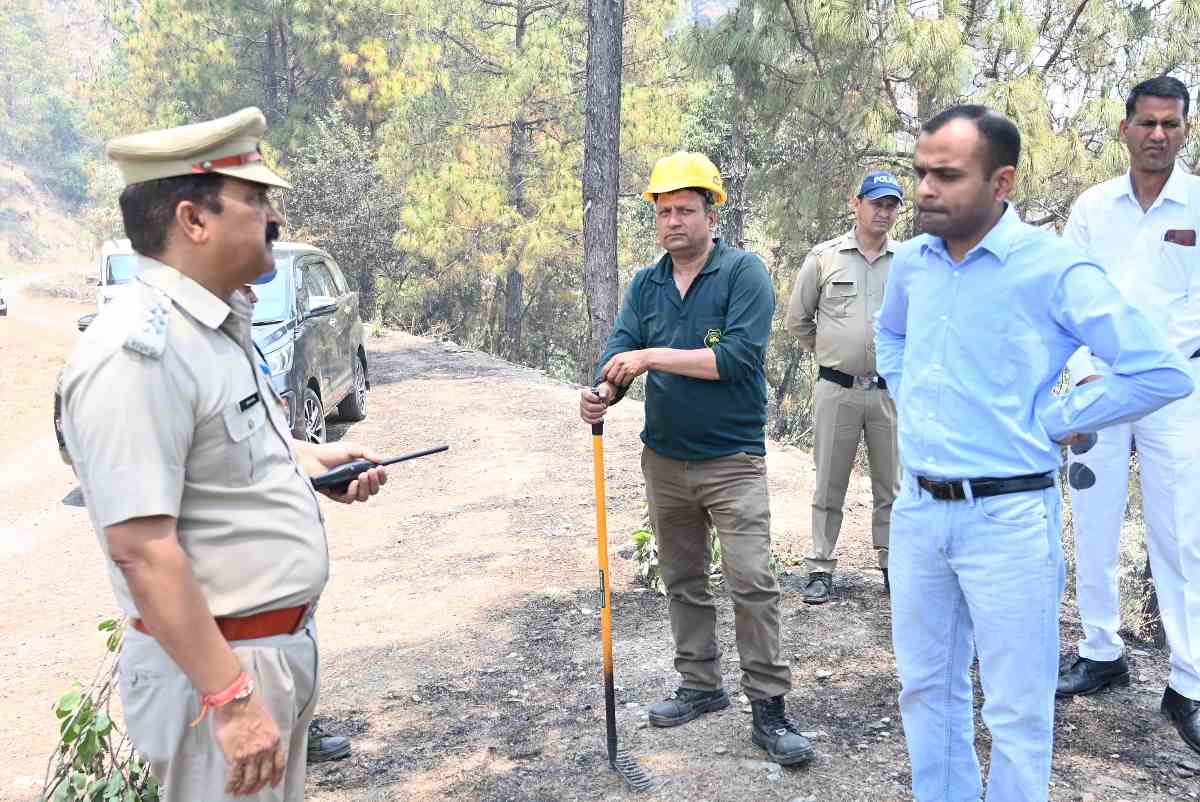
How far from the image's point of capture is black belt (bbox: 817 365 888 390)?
18.0ft

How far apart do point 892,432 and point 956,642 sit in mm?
2598

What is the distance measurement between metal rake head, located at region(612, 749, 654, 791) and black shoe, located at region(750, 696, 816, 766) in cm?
45

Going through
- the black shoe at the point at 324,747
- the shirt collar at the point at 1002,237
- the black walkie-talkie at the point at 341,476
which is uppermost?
the shirt collar at the point at 1002,237

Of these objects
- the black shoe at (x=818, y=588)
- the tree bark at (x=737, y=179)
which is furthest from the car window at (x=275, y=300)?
the tree bark at (x=737, y=179)

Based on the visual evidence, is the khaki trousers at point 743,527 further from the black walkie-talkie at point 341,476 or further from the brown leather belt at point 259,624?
the brown leather belt at point 259,624

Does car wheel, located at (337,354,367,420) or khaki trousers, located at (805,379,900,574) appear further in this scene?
car wheel, located at (337,354,367,420)

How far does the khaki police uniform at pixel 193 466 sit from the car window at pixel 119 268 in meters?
10.2

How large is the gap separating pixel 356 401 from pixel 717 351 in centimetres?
858

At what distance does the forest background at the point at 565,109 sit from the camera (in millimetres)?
11594

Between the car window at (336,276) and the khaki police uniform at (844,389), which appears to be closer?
the khaki police uniform at (844,389)

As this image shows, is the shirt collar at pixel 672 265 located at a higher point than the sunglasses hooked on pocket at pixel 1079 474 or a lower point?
higher

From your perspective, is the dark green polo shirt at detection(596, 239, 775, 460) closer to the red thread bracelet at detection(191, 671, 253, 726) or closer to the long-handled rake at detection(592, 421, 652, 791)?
the long-handled rake at detection(592, 421, 652, 791)

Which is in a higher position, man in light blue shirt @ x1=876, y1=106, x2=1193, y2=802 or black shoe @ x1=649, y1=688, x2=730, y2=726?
man in light blue shirt @ x1=876, y1=106, x2=1193, y2=802

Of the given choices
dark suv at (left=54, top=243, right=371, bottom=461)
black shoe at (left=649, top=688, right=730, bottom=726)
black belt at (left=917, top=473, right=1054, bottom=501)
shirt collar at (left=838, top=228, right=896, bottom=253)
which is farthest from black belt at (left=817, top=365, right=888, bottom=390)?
dark suv at (left=54, top=243, right=371, bottom=461)
